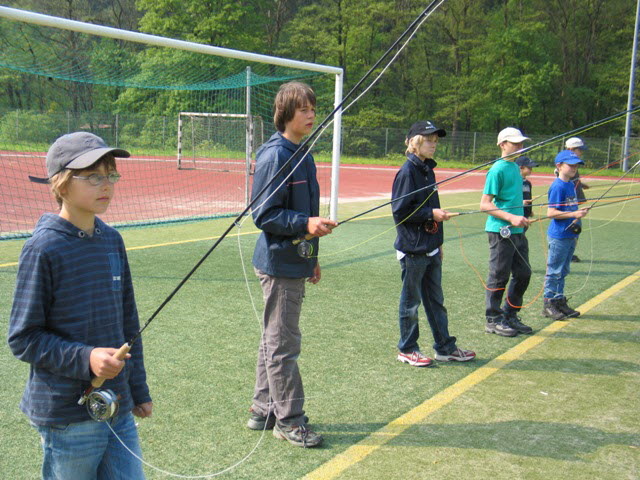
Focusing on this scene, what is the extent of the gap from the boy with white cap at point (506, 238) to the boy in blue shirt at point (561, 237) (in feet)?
Answer: 2.15

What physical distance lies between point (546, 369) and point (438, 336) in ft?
2.97

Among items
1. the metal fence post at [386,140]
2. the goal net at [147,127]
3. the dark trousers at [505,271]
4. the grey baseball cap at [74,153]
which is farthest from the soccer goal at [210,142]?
the grey baseball cap at [74,153]

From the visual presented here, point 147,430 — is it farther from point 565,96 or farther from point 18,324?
point 565,96

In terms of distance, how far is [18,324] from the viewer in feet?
6.84

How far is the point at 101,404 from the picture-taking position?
2.15m

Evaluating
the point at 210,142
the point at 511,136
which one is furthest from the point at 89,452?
the point at 210,142

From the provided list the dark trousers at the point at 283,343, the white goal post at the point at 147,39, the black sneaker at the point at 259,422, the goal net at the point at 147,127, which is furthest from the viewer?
the goal net at the point at 147,127

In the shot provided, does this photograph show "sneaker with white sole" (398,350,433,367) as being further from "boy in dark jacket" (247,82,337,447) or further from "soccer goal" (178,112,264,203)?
"soccer goal" (178,112,264,203)

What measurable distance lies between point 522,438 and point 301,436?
137cm

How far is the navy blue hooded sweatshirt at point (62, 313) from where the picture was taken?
207cm

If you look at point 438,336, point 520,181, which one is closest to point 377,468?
point 438,336

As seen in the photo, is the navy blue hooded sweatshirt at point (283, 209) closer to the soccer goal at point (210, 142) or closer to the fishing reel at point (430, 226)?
the fishing reel at point (430, 226)

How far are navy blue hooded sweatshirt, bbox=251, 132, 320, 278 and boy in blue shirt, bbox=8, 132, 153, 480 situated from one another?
1276mm

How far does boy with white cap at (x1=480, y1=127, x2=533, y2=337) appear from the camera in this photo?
18.9 ft
